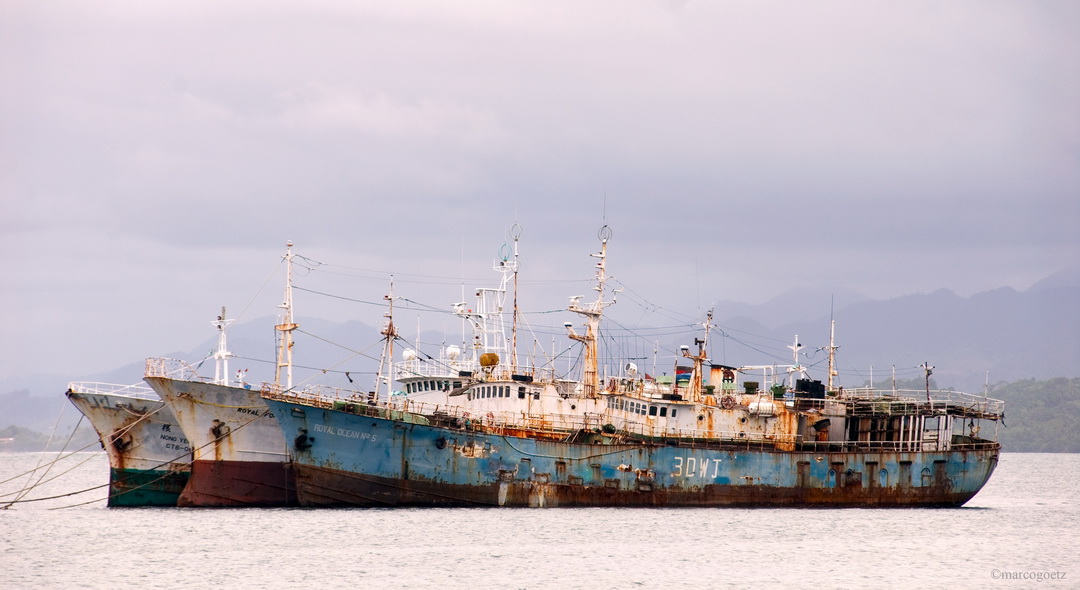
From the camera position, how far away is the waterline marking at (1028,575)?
146 feet

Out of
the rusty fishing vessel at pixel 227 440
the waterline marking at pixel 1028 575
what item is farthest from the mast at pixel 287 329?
the waterline marking at pixel 1028 575

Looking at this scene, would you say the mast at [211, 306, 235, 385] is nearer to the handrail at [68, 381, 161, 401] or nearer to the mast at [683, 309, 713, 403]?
the handrail at [68, 381, 161, 401]

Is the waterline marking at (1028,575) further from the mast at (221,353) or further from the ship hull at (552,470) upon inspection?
the mast at (221,353)

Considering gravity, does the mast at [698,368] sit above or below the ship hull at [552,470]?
above

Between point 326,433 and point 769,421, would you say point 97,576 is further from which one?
point 769,421

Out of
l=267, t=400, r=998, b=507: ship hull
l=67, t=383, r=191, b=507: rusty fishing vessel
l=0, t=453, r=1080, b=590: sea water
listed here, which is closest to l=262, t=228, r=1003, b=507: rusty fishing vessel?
l=267, t=400, r=998, b=507: ship hull

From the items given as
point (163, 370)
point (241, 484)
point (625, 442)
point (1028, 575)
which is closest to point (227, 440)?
point (241, 484)

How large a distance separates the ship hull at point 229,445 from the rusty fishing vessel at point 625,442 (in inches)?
108

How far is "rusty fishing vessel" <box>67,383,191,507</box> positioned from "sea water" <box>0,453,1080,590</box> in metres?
1.55

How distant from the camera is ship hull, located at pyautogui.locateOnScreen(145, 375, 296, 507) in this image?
55438 mm

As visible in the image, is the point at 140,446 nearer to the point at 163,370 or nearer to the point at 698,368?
the point at 163,370

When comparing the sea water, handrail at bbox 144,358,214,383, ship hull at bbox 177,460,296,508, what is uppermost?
handrail at bbox 144,358,214,383

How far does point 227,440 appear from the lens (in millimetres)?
55719

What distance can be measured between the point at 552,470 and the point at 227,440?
14.2 m
